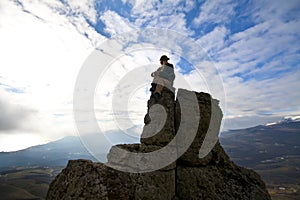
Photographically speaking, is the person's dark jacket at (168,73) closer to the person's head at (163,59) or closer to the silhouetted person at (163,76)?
the silhouetted person at (163,76)

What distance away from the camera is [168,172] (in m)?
15.8

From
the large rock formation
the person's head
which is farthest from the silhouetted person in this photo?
the large rock formation

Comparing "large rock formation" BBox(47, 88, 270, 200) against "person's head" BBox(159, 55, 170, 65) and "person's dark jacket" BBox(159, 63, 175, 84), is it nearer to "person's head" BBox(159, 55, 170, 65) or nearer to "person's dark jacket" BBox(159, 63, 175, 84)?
"person's dark jacket" BBox(159, 63, 175, 84)

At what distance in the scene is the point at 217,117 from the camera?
20.5 meters

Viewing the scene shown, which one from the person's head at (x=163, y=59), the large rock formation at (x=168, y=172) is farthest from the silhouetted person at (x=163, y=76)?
the large rock formation at (x=168, y=172)

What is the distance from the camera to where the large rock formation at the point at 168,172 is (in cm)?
1319

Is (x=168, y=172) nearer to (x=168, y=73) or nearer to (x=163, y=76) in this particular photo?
(x=163, y=76)

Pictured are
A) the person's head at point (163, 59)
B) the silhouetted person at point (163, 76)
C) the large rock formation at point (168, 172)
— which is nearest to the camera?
the large rock formation at point (168, 172)

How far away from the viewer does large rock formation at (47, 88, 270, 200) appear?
13188 mm

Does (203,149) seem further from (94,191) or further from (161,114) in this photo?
(94,191)

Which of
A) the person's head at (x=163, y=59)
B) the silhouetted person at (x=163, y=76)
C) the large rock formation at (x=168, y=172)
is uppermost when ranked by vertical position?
the person's head at (x=163, y=59)

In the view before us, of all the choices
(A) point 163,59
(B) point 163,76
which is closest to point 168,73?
(B) point 163,76

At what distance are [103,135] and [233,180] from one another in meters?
11.8

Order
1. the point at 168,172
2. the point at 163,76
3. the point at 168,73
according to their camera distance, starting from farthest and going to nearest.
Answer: the point at 168,73, the point at 163,76, the point at 168,172
